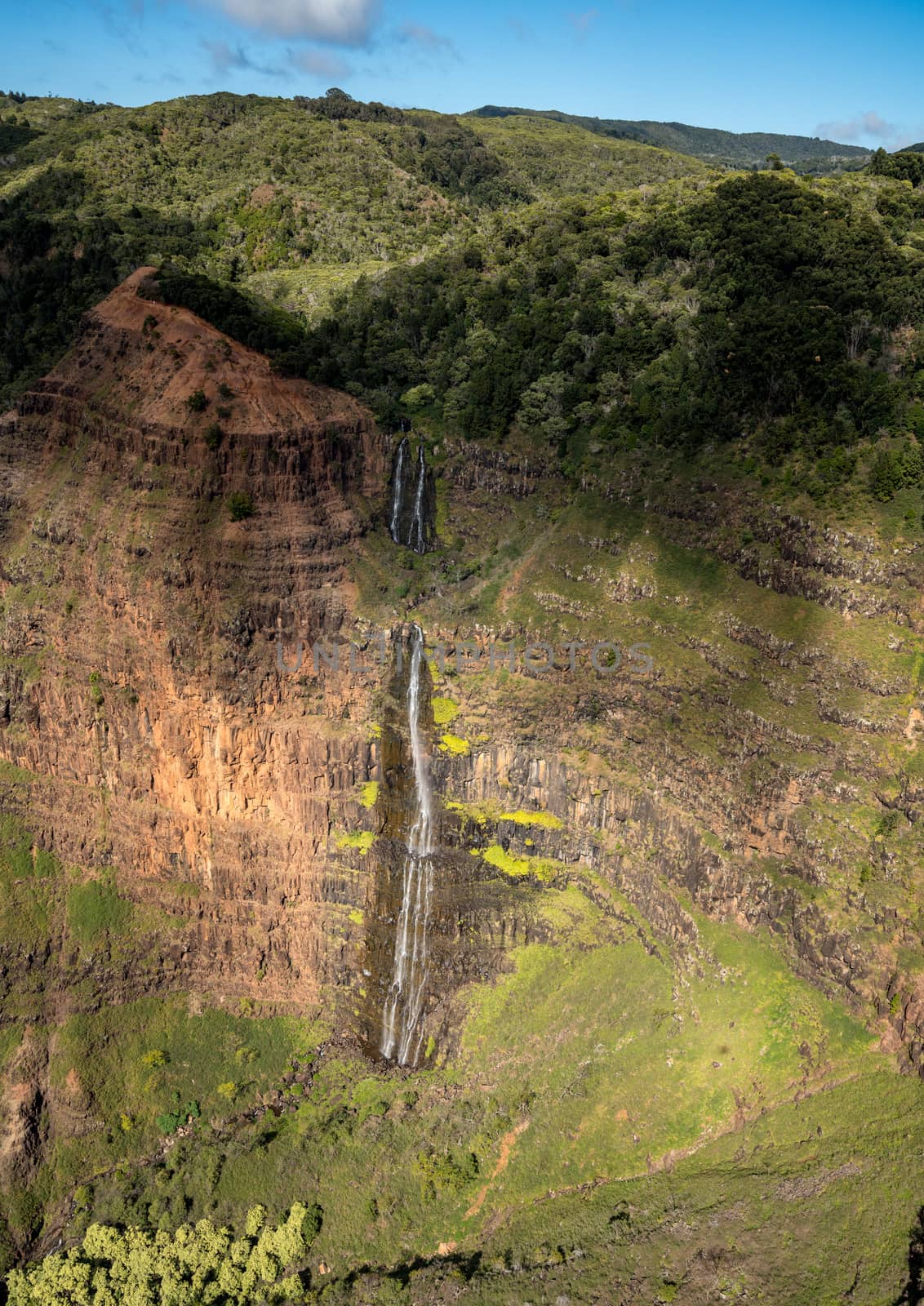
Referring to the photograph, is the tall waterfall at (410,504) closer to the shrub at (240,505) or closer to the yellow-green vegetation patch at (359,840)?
the shrub at (240,505)

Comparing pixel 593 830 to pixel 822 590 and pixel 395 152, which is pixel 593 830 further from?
pixel 395 152

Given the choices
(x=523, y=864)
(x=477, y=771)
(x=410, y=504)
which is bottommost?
(x=523, y=864)

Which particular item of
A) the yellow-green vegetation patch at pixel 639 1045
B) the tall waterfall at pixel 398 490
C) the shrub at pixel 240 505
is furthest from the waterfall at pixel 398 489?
the yellow-green vegetation patch at pixel 639 1045

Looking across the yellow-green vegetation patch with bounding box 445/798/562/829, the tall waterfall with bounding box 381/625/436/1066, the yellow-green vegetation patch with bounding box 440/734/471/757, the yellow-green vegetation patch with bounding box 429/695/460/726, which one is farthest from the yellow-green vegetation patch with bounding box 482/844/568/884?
the yellow-green vegetation patch with bounding box 429/695/460/726

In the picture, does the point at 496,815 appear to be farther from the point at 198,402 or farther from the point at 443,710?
the point at 198,402

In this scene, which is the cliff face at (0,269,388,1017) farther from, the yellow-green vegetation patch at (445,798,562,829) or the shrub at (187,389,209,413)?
the yellow-green vegetation patch at (445,798,562,829)

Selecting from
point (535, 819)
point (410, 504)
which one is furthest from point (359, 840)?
point (410, 504)
